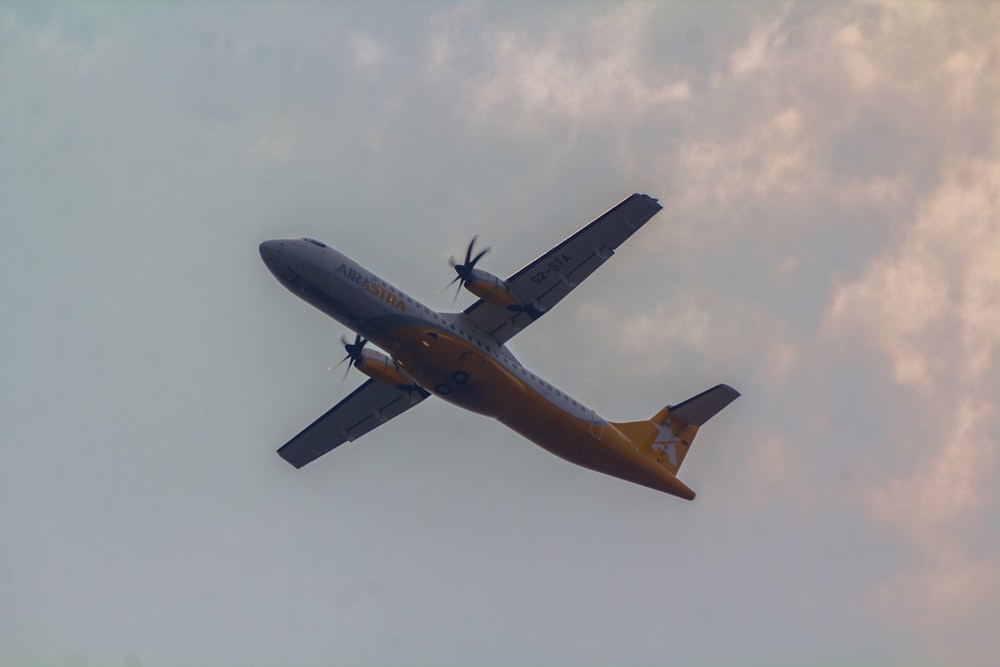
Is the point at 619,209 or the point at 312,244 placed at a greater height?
the point at 619,209

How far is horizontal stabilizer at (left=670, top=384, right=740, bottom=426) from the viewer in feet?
123

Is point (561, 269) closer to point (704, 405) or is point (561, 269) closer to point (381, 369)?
point (381, 369)

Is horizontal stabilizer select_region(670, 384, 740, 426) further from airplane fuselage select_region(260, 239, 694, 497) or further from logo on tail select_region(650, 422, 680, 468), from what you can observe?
airplane fuselage select_region(260, 239, 694, 497)

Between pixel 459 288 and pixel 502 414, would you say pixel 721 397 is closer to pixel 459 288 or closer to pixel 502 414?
pixel 502 414

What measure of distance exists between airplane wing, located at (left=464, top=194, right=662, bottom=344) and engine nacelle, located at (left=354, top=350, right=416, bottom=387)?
3.75 m

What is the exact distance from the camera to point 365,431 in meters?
38.9

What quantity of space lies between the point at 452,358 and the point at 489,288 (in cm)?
235

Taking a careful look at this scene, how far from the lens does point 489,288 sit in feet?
107

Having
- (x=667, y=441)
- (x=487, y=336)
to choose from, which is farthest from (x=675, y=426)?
(x=487, y=336)

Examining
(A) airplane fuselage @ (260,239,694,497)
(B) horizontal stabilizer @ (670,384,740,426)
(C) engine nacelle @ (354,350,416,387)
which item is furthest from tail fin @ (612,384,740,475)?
(C) engine nacelle @ (354,350,416,387)

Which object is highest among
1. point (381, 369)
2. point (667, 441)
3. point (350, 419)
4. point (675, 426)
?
point (675, 426)

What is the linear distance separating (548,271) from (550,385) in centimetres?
394

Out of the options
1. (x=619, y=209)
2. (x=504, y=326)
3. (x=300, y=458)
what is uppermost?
(x=619, y=209)

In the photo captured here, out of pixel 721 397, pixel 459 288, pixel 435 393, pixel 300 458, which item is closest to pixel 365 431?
pixel 300 458
